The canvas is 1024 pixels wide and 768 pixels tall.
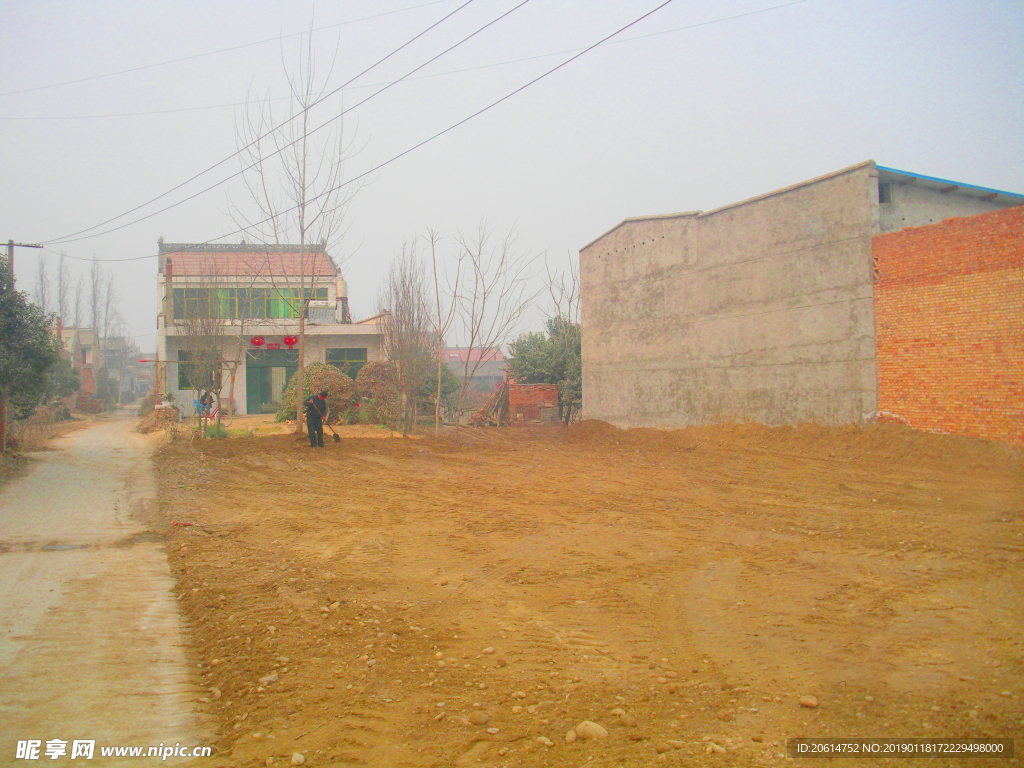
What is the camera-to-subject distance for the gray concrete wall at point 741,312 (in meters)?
15.4

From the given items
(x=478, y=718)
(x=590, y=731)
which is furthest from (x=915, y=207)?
(x=478, y=718)

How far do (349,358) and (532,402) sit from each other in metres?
8.84

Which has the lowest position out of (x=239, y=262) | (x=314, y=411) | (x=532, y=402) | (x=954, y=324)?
(x=314, y=411)

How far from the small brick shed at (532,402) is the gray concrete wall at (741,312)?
3041mm

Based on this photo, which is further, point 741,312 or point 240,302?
point 240,302

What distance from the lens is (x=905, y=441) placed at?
13727 mm

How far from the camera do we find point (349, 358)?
3044 centimetres

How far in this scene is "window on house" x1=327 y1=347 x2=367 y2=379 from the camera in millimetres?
30266

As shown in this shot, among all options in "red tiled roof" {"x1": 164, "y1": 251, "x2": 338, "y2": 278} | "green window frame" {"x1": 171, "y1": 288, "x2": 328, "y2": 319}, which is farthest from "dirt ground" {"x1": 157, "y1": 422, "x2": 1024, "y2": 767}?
"red tiled roof" {"x1": 164, "y1": 251, "x2": 338, "y2": 278}

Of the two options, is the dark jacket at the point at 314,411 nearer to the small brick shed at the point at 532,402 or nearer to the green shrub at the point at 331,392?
the green shrub at the point at 331,392

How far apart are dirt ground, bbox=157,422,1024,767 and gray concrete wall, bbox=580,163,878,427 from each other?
4945 mm

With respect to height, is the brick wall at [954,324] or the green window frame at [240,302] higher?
the green window frame at [240,302]

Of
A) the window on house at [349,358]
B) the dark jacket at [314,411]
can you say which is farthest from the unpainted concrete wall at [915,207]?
the window on house at [349,358]

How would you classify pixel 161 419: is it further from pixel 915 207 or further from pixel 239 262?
pixel 915 207
